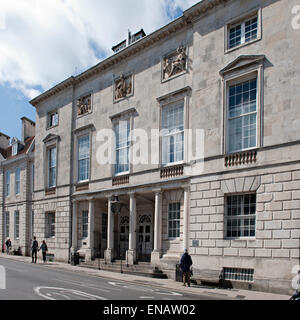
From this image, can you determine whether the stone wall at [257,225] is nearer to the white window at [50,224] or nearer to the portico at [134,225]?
the portico at [134,225]

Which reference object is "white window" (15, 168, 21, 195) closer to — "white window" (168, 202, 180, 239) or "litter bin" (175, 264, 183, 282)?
"white window" (168, 202, 180, 239)

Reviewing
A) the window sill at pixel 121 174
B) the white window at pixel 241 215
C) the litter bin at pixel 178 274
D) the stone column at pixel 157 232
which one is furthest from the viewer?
the window sill at pixel 121 174

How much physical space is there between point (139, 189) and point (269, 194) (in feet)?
30.0

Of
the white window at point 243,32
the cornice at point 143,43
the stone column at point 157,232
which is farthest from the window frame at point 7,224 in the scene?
the white window at point 243,32

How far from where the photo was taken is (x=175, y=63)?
22.3m

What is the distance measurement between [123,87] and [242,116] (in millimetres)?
10467

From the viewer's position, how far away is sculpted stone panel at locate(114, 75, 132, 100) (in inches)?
1020

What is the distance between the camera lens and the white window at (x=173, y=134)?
21828 millimetres

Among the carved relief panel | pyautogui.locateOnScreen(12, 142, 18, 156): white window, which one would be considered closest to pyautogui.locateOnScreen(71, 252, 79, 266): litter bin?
the carved relief panel

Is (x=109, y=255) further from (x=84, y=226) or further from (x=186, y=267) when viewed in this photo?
(x=186, y=267)

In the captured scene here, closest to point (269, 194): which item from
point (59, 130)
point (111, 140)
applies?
point (111, 140)

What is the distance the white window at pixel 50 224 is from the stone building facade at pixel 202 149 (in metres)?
3.15

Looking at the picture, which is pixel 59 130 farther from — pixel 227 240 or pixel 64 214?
pixel 227 240

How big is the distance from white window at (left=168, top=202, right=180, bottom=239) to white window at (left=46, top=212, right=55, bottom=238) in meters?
14.8
